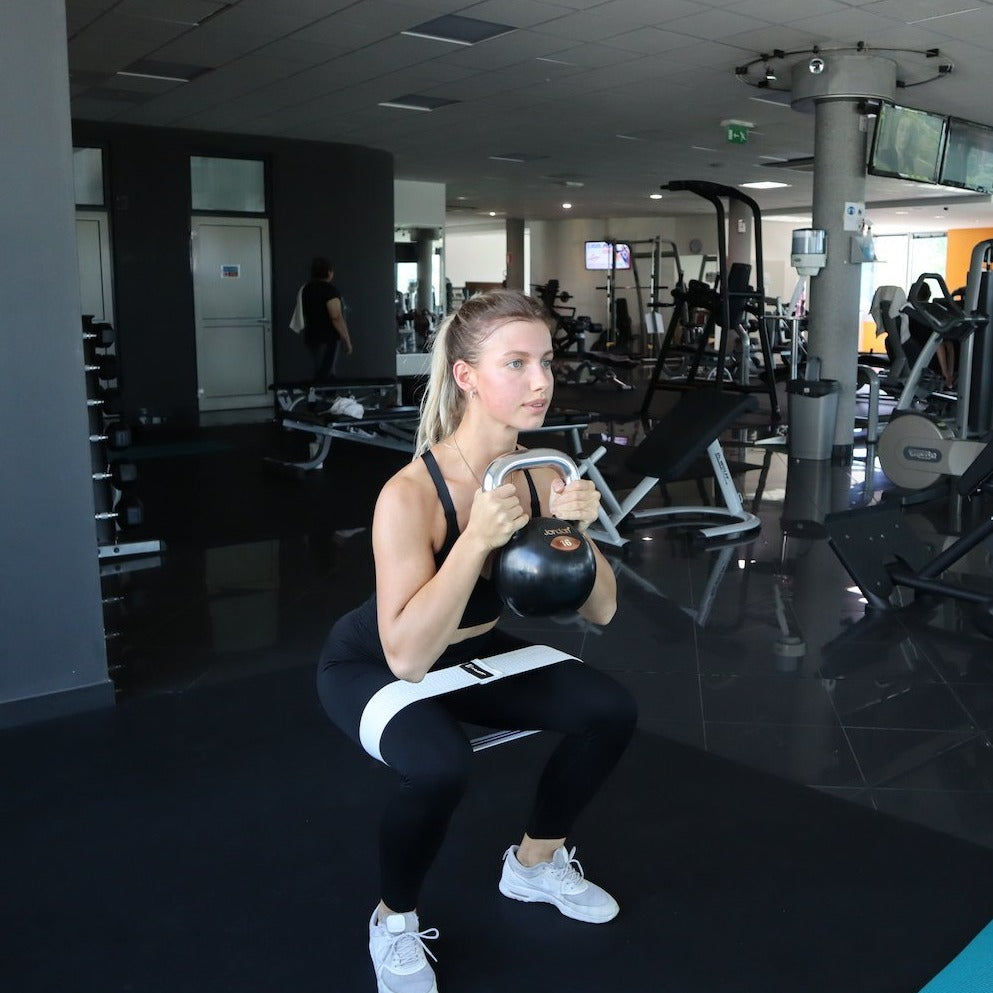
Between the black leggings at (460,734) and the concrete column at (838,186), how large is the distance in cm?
534

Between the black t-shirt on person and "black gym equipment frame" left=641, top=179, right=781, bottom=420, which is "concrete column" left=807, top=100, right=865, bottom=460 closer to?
"black gym equipment frame" left=641, top=179, right=781, bottom=420

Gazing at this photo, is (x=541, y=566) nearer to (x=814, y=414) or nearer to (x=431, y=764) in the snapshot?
(x=431, y=764)

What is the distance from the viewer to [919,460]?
16.5ft

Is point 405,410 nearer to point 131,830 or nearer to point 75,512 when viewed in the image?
point 75,512

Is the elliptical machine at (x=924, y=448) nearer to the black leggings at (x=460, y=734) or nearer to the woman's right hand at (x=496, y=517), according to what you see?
the black leggings at (x=460, y=734)

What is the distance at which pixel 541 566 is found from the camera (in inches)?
51.9

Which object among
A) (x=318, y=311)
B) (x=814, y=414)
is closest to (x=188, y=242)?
(x=318, y=311)

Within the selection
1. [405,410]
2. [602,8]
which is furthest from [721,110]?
[405,410]

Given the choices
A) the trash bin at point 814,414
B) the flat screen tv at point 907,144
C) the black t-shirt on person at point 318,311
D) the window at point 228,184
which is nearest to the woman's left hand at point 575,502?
the trash bin at point 814,414

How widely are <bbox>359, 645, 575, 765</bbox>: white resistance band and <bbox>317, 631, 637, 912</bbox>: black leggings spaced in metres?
0.01

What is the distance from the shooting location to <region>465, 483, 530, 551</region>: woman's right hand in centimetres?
134

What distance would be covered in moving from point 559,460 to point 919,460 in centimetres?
410

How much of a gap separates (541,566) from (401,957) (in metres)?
0.63

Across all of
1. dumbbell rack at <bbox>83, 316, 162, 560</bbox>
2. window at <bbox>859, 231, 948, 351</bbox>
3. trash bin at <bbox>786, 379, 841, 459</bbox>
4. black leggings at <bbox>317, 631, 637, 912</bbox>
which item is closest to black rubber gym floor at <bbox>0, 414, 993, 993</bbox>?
black leggings at <bbox>317, 631, 637, 912</bbox>
